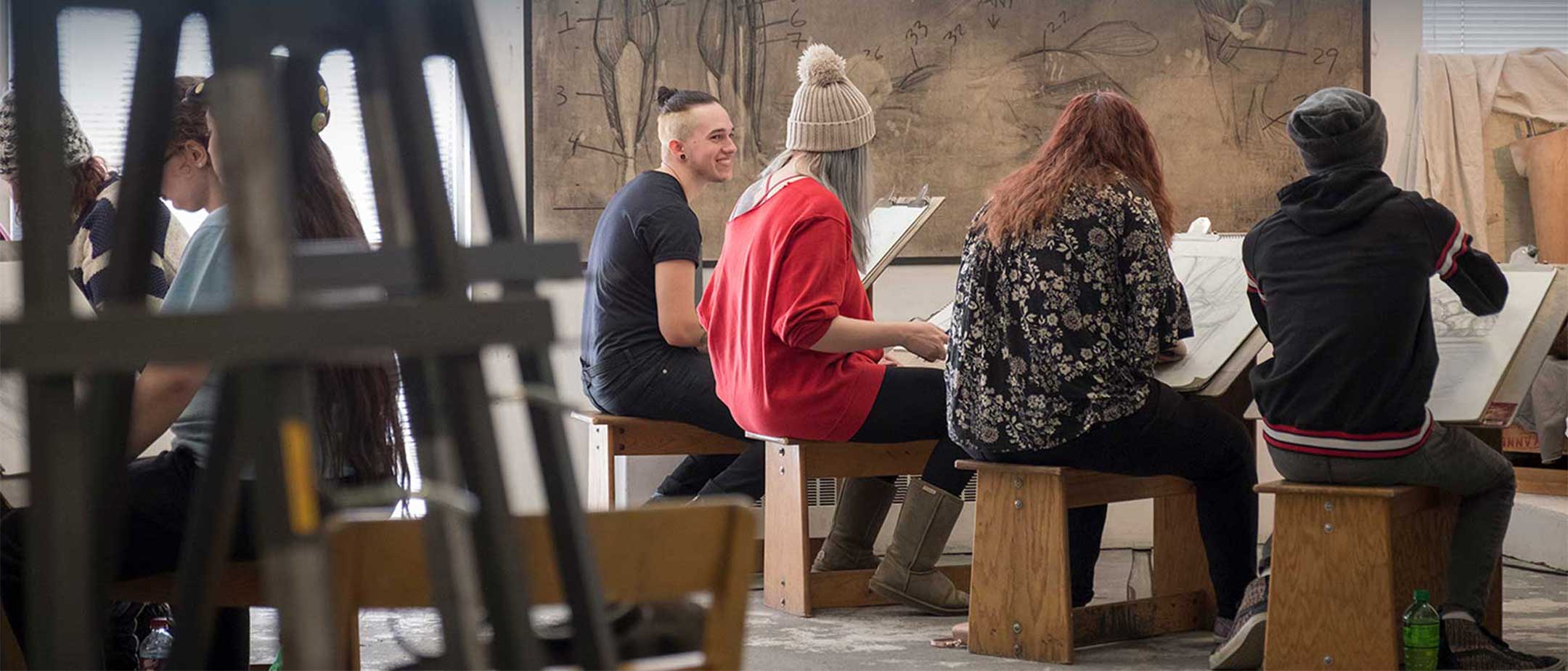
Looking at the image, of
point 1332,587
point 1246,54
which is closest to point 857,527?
point 1332,587

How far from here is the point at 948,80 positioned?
542 cm

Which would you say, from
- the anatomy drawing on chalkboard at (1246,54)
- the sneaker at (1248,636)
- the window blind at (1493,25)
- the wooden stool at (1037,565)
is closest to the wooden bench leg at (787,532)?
the wooden stool at (1037,565)

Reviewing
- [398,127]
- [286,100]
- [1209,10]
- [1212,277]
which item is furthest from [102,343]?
[1209,10]

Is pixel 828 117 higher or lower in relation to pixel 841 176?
higher

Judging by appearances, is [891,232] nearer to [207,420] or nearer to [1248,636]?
[1248,636]

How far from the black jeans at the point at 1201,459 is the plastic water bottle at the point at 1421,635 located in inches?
16.5

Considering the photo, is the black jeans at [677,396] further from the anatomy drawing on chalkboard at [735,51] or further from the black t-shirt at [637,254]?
the anatomy drawing on chalkboard at [735,51]

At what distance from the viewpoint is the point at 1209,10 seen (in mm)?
5555

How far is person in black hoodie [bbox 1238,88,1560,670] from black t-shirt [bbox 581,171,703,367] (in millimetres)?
1580

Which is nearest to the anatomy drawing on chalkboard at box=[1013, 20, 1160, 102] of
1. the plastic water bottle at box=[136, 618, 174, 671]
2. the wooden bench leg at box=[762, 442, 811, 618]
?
the wooden bench leg at box=[762, 442, 811, 618]

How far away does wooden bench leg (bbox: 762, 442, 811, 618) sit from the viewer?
395cm

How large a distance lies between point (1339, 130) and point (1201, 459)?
766mm

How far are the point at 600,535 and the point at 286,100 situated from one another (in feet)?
2.11

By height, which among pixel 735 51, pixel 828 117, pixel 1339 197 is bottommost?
pixel 1339 197
